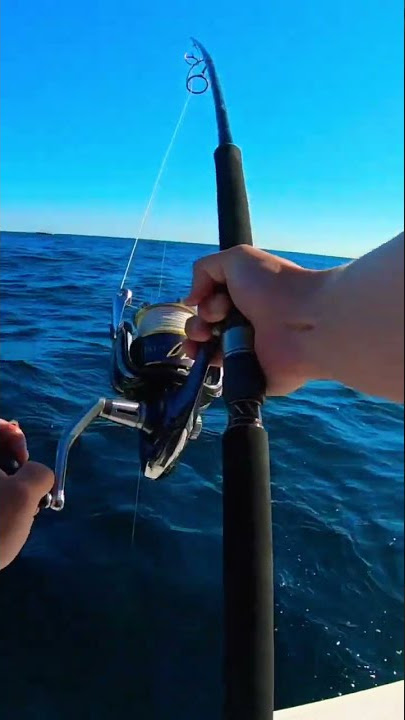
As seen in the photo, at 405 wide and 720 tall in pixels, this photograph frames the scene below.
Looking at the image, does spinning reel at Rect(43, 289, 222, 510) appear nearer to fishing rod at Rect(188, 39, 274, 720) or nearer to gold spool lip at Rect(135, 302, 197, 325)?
gold spool lip at Rect(135, 302, 197, 325)

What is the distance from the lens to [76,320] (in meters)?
6.73

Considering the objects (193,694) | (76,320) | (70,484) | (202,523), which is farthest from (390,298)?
(76,320)

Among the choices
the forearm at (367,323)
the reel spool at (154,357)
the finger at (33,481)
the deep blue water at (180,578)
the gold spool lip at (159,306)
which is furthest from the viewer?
the deep blue water at (180,578)

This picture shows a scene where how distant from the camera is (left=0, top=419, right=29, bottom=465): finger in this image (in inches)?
44.9

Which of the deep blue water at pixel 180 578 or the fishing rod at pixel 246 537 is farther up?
the fishing rod at pixel 246 537

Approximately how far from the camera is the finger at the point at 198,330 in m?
1.11

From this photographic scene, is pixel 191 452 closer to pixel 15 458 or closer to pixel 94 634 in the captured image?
pixel 94 634

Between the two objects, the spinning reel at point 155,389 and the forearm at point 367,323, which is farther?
the spinning reel at point 155,389

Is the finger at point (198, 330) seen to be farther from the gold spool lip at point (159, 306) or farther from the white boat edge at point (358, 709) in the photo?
the white boat edge at point (358, 709)

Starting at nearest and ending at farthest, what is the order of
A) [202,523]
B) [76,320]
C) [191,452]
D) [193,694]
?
[193,694]
[202,523]
[191,452]
[76,320]

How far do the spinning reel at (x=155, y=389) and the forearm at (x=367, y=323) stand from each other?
37cm

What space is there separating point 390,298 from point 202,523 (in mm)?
2495

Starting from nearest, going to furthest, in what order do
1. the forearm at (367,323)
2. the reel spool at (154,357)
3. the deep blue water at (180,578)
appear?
the forearm at (367,323) → the reel spool at (154,357) → the deep blue water at (180,578)

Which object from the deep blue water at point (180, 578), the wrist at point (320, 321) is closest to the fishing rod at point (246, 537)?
the wrist at point (320, 321)
